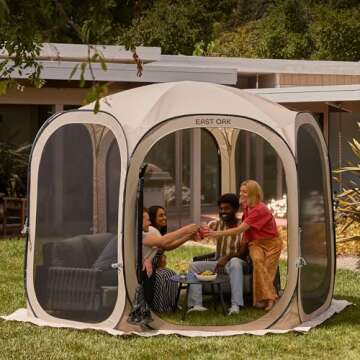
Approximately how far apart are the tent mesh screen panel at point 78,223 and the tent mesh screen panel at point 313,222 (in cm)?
172

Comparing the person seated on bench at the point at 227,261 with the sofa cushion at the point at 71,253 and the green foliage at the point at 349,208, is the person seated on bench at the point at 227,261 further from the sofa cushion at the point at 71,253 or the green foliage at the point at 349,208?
the green foliage at the point at 349,208

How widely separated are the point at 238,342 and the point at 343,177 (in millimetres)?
12238

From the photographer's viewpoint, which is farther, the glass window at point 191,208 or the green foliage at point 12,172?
the green foliage at point 12,172

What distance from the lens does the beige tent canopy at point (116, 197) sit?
29.2 ft

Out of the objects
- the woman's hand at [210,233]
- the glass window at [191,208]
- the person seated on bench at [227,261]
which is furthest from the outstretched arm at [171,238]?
the person seated on bench at [227,261]

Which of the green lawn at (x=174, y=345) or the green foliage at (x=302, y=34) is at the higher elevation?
the green foliage at (x=302, y=34)

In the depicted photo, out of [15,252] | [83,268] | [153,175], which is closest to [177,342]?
[83,268]

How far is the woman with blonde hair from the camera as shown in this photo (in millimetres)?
9570

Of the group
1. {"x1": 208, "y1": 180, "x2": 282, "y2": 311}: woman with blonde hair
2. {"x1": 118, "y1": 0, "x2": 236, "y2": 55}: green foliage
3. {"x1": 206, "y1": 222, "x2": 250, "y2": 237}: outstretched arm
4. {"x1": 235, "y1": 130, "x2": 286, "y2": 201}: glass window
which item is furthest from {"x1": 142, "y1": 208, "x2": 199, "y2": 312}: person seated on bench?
{"x1": 118, "y1": 0, "x2": 236, "y2": 55}: green foliage

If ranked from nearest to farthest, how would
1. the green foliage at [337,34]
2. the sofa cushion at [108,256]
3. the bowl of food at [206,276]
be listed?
the sofa cushion at [108,256] < the bowl of food at [206,276] < the green foliage at [337,34]

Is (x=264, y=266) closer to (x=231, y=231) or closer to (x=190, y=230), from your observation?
(x=231, y=231)

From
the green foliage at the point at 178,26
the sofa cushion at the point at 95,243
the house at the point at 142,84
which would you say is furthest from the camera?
the green foliage at the point at 178,26

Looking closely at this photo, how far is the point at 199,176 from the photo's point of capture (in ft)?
60.7

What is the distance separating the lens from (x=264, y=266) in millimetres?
9633
